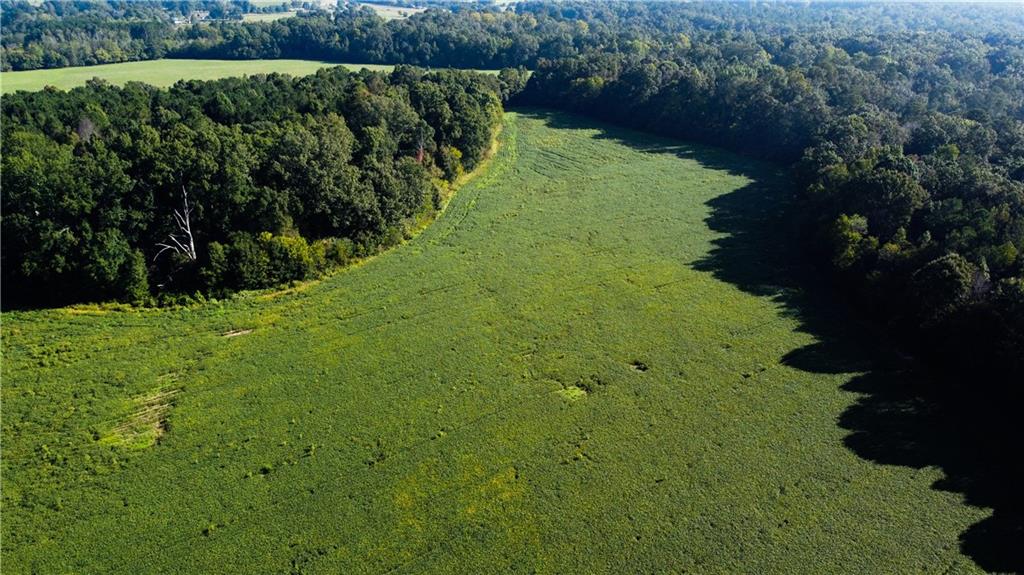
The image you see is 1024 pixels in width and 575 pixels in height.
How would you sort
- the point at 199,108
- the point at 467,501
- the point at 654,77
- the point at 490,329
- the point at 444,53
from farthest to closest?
the point at 444,53 → the point at 654,77 → the point at 199,108 → the point at 490,329 → the point at 467,501

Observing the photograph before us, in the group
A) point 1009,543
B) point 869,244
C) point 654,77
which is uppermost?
point 654,77

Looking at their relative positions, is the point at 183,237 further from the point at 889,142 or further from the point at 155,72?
the point at 155,72

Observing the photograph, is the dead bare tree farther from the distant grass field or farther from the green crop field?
the distant grass field

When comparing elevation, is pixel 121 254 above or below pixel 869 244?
below

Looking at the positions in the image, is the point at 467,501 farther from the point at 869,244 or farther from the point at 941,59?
the point at 941,59

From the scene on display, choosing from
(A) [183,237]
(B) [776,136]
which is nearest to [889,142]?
(B) [776,136]

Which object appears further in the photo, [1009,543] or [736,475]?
[736,475]

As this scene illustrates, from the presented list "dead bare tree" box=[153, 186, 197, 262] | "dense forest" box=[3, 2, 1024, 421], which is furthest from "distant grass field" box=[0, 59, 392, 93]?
"dead bare tree" box=[153, 186, 197, 262]

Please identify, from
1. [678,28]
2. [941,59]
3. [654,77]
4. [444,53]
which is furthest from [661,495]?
[678,28]

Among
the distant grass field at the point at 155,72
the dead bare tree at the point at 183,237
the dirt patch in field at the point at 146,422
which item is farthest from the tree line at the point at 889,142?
the distant grass field at the point at 155,72
